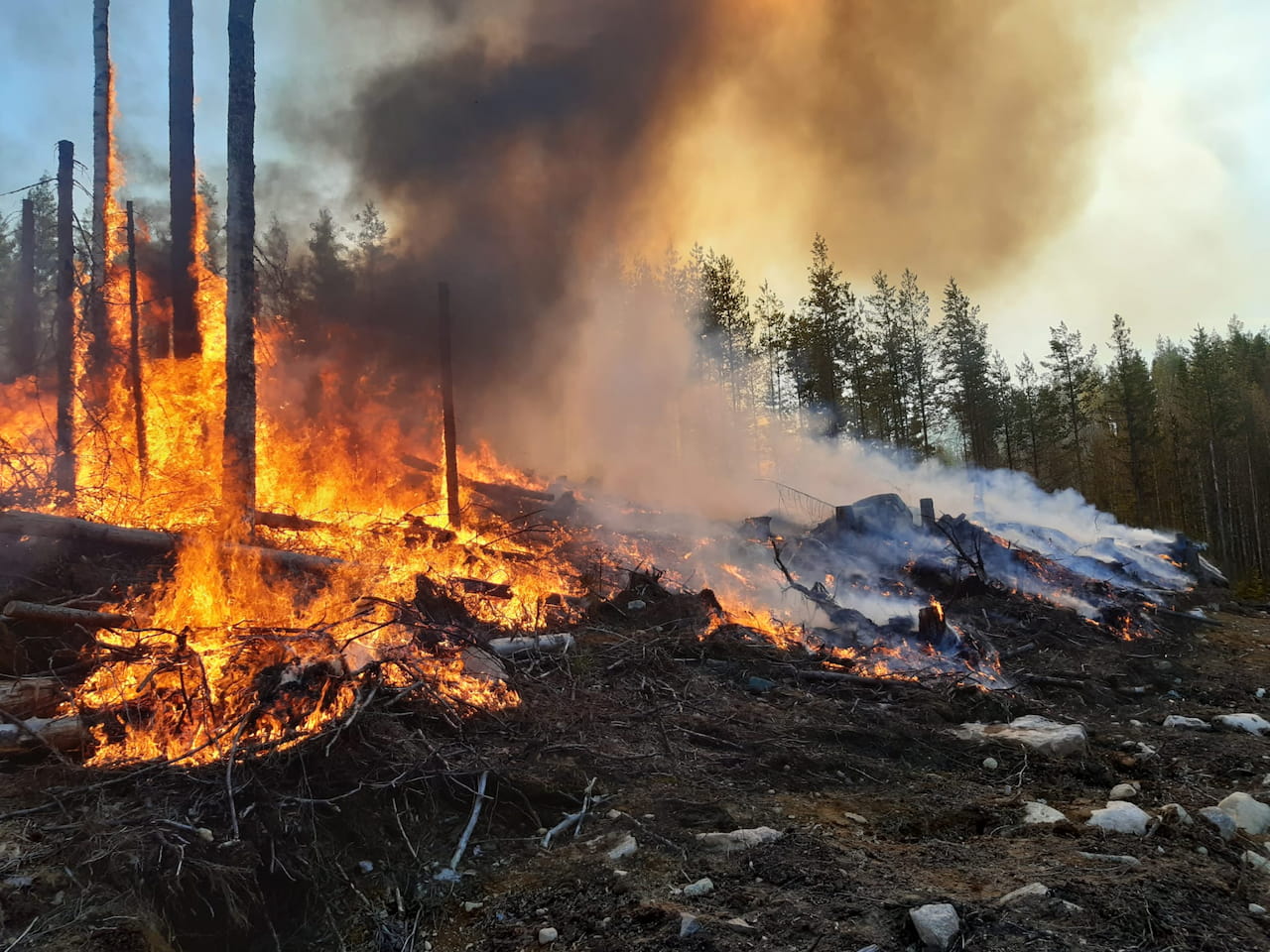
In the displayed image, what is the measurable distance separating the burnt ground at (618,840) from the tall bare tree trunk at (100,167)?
32.1 feet

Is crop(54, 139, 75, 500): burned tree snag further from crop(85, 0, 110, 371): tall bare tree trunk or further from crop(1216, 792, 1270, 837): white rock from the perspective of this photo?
crop(1216, 792, 1270, 837): white rock

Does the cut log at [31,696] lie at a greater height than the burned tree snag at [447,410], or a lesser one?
lesser

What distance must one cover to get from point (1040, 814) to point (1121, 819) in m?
0.42

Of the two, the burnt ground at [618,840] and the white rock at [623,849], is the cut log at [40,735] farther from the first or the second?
the white rock at [623,849]

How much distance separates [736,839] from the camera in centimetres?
380

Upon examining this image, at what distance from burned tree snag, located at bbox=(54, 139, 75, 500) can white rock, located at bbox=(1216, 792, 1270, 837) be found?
13.2m

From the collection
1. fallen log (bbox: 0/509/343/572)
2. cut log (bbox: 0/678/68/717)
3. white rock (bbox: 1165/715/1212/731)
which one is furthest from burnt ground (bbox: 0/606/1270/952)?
fallen log (bbox: 0/509/343/572)

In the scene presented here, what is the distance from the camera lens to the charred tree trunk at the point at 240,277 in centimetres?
836

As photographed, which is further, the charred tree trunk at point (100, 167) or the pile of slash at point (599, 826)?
the charred tree trunk at point (100, 167)

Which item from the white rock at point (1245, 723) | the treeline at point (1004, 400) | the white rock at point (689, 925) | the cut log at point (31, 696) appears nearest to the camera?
the white rock at point (689, 925)

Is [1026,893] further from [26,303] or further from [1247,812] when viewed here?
[26,303]

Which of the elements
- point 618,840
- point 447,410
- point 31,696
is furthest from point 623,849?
point 447,410

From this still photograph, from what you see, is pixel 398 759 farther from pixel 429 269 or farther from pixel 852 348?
pixel 852 348

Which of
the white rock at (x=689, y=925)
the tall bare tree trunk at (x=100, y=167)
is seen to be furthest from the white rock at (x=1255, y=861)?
the tall bare tree trunk at (x=100, y=167)
